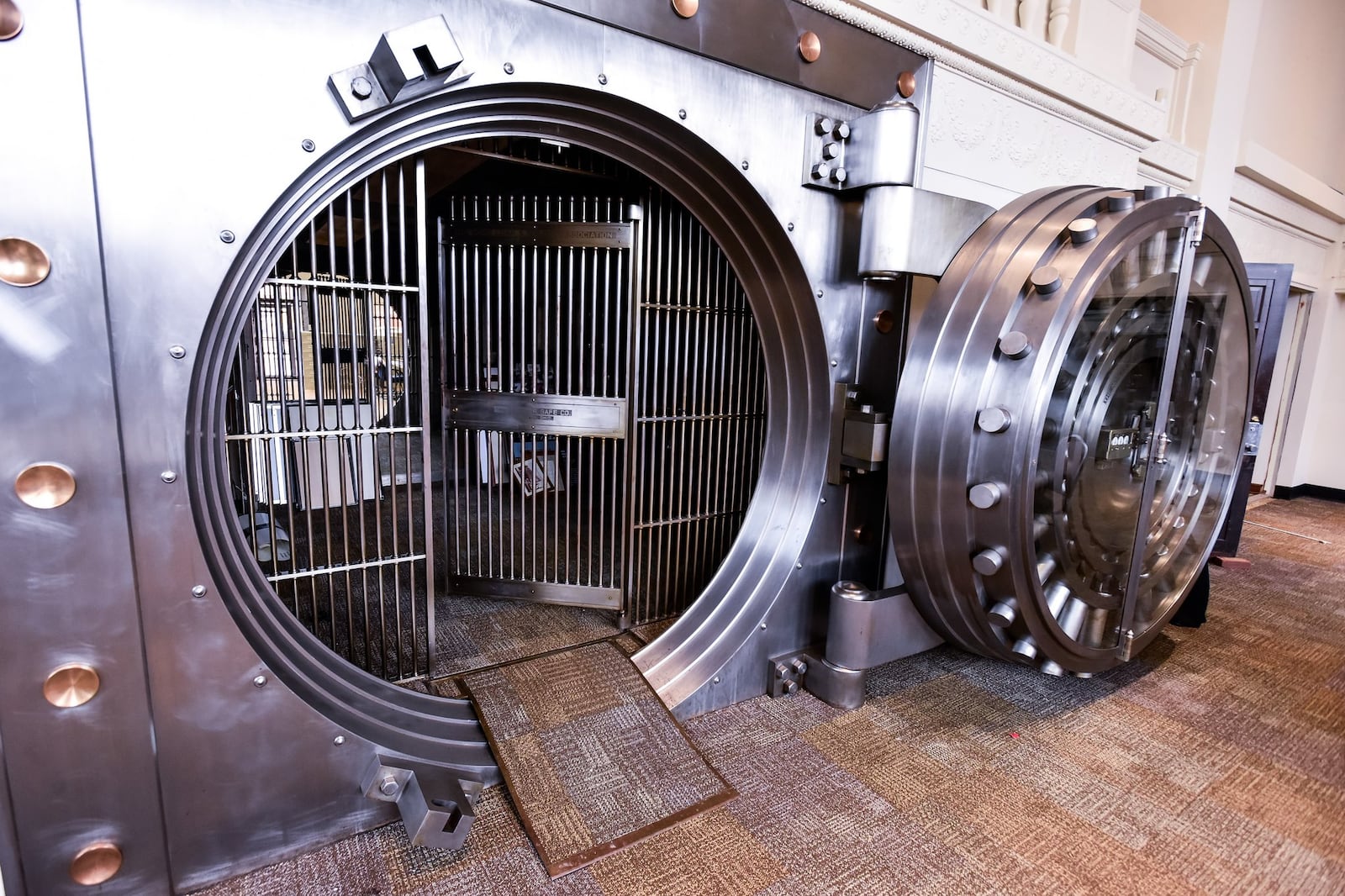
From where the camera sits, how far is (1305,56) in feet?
16.1

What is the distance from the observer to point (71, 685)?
4.10 feet

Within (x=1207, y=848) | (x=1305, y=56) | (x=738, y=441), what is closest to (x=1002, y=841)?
(x=1207, y=848)

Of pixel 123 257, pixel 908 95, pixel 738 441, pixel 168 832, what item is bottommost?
pixel 168 832

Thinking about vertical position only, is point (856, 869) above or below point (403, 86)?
below

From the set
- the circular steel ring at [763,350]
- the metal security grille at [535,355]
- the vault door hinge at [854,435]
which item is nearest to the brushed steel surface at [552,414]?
the metal security grille at [535,355]

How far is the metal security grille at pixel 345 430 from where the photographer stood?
1.76 metres

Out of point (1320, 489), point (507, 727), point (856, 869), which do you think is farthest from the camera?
point (1320, 489)

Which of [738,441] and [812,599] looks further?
Result: [738,441]

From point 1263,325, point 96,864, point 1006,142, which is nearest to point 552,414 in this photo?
point 96,864

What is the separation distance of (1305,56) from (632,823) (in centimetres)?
682

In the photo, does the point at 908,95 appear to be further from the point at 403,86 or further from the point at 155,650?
the point at 155,650

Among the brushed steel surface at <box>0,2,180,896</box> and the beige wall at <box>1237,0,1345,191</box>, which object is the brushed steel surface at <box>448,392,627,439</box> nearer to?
the brushed steel surface at <box>0,2,180,896</box>

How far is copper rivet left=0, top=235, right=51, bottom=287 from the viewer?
3.68 feet

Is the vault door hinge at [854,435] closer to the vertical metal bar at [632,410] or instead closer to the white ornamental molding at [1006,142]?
the vertical metal bar at [632,410]
